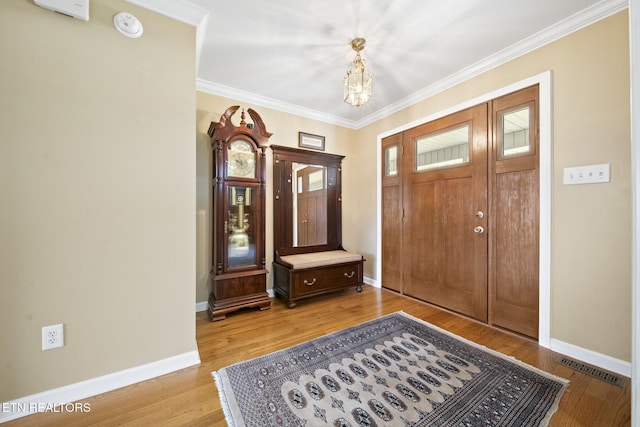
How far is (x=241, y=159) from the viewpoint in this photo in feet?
8.48

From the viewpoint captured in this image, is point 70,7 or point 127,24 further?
point 127,24

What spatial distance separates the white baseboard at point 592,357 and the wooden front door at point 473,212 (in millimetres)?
155

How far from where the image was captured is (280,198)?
3.11m

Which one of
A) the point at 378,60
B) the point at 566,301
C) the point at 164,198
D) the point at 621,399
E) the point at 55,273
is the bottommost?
the point at 621,399

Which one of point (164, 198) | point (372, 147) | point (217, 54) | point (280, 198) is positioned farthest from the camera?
point (372, 147)

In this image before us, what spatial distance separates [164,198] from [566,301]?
3.02 metres

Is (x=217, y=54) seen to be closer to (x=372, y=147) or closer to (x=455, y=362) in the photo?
(x=372, y=147)

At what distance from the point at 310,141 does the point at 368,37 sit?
1575mm

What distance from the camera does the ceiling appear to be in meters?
1.69

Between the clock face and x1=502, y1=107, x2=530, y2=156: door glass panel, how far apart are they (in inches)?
95.5

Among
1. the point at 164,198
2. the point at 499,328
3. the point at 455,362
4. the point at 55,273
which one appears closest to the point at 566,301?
the point at 499,328

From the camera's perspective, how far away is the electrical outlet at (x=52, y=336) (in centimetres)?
137

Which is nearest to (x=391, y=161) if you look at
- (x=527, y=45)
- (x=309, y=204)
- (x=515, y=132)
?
(x=309, y=204)

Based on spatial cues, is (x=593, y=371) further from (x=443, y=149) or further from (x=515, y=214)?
(x=443, y=149)
